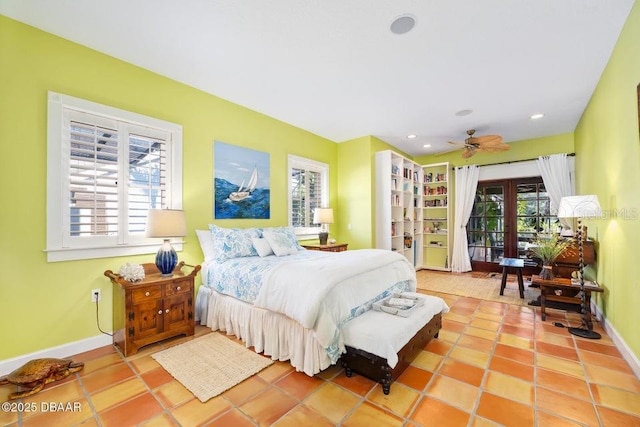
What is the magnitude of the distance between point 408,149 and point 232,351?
17.9ft

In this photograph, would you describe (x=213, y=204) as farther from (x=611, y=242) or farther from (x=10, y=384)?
(x=611, y=242)

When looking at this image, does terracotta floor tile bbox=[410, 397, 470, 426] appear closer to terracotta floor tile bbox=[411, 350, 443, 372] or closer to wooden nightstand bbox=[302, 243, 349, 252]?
terracotta floor tile bbox=[411, 350, 443, 372]

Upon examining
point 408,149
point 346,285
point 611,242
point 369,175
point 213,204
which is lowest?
point 346,285

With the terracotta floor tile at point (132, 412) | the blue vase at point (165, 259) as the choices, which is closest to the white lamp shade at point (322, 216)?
the blue vase at point (165, 259)

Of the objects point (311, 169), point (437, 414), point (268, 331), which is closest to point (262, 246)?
point (268, 331)

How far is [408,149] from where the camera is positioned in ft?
20.5

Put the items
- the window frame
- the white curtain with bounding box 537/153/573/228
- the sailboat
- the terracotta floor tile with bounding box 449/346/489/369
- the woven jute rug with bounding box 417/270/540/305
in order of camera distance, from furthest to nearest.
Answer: the white curtain with bounding box 537/153/573/228
the window frame
the woven jute rug with bounding box 417/270/540/305
the sailboat
the terracotta floor tile with bounding box 449/346/489/369

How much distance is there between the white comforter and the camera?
6.52ft

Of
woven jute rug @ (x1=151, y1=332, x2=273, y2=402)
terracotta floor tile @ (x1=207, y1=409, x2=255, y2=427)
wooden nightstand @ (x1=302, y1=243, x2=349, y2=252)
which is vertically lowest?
terracotta floor tile @ (x1=207, y1=409, x2=255, y2=427)

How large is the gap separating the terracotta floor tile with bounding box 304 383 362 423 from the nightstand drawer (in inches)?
66.8

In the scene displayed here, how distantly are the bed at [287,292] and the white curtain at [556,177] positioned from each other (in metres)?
3.91

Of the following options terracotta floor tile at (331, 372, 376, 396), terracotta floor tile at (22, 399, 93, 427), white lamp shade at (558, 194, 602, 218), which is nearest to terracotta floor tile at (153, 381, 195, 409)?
terracotta floor tile at (22, 399, 93, 427)

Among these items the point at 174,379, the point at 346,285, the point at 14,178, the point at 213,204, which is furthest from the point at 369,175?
the point at 14,178

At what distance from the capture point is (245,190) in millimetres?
3902
